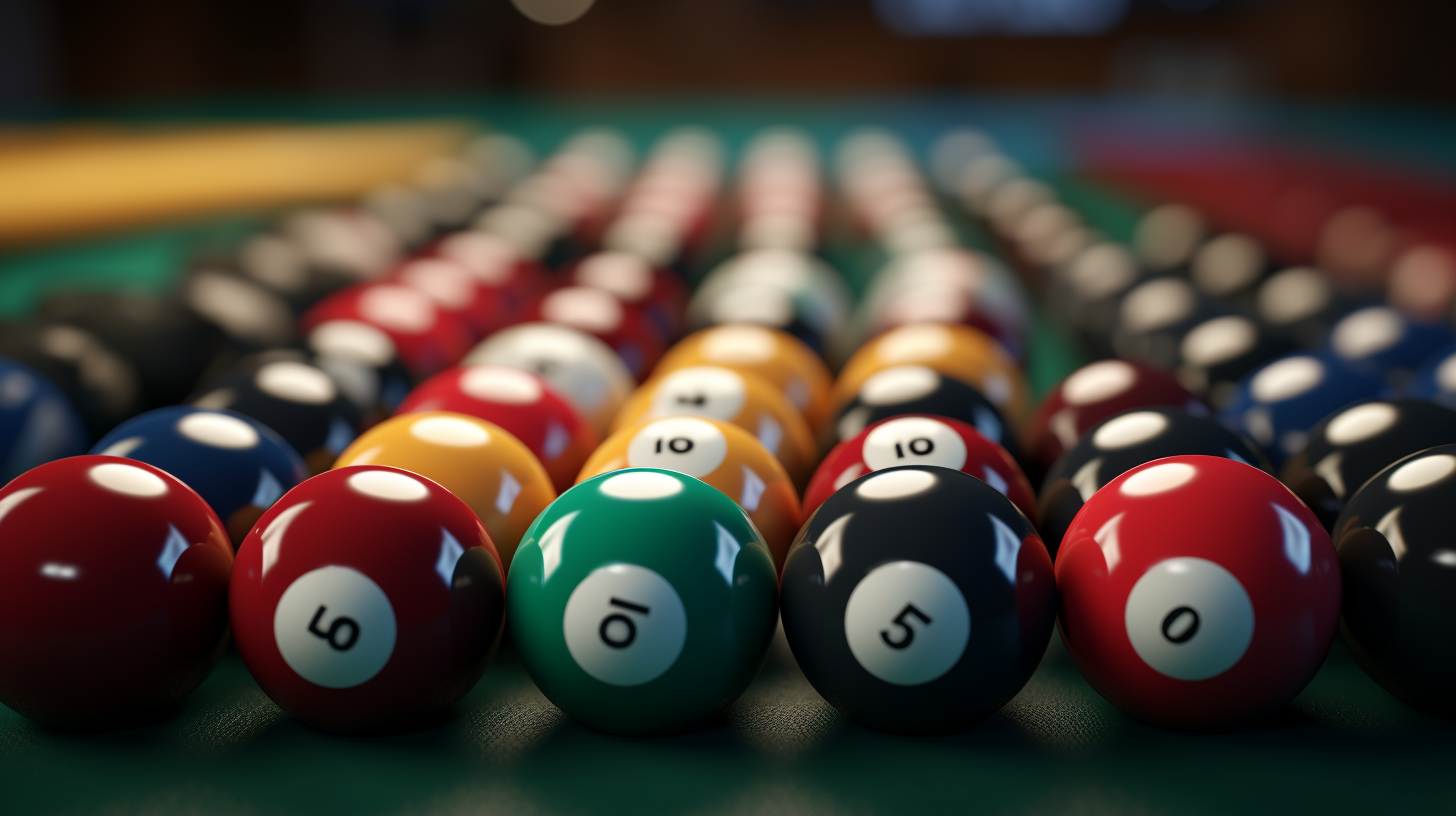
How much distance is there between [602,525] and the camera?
58.9 inches

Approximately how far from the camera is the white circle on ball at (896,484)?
1528 mm

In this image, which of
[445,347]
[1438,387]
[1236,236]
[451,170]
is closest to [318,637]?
[445,347]

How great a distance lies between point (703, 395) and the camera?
2.30 meters

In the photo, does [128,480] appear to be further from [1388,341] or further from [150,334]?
[1388,341]

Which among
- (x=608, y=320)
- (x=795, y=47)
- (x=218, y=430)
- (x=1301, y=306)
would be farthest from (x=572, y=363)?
(x=795, y=47)

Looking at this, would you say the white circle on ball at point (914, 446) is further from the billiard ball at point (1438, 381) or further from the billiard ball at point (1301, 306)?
the billiard ball at point (1301, 306)

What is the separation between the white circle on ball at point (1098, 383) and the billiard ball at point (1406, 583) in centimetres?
67

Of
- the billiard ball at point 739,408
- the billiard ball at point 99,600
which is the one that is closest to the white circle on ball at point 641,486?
the billiard ball at point 99,600

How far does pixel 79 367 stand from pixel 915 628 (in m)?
1.98

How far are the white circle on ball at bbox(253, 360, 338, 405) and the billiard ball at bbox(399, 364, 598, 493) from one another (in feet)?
0.51

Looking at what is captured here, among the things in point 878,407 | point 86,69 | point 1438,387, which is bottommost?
point 86,69

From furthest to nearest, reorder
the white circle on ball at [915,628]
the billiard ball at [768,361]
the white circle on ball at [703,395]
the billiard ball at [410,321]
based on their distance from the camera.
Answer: the billiard ball at [410,321], the billiard ball at [768,361], the white circle on ball at [703,395], the white circle on ball at [915,628]

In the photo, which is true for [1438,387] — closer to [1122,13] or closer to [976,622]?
[976,622]

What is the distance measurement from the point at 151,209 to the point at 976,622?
4.88 m
